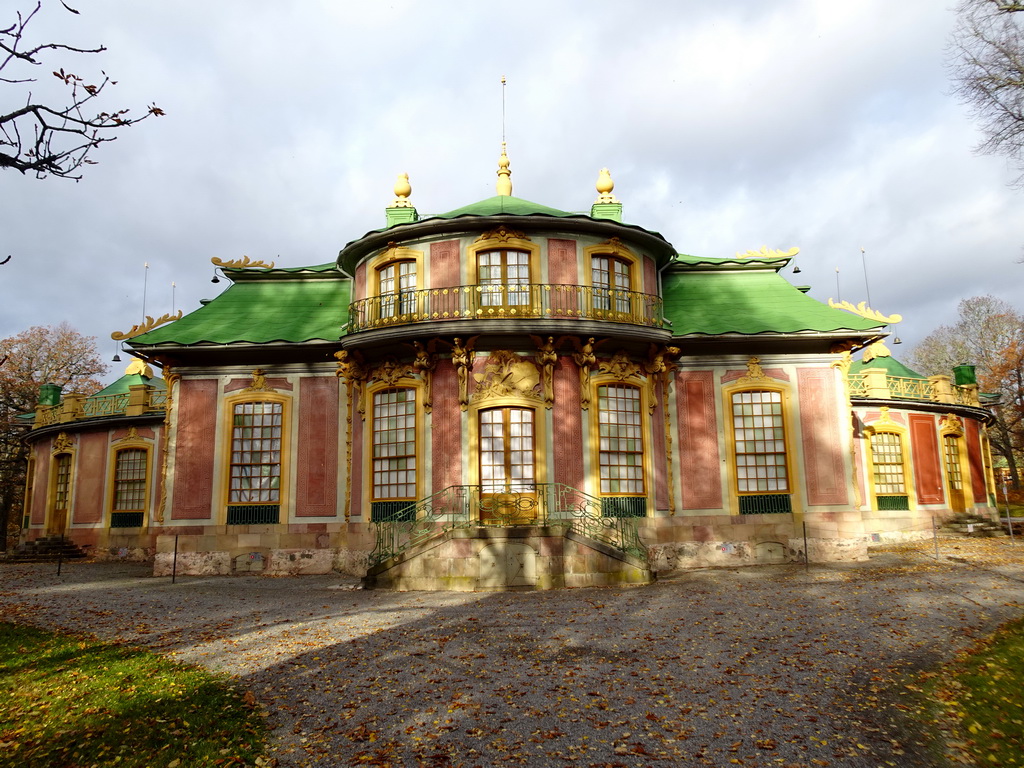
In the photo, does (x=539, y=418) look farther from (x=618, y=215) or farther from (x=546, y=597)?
(x=618, y=215)

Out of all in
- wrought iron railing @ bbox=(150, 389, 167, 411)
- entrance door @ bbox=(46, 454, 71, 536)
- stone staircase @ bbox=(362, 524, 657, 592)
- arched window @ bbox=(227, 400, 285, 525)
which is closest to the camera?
stone staircase @ bbox=(362, 524, 657, 592)

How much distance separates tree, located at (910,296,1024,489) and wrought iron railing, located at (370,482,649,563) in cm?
2993

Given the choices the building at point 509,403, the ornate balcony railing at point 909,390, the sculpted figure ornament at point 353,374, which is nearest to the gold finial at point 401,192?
the building at point 509,403

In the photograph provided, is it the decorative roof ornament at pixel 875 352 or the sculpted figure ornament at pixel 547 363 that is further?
the decorative roof ornament at pixel 875 352

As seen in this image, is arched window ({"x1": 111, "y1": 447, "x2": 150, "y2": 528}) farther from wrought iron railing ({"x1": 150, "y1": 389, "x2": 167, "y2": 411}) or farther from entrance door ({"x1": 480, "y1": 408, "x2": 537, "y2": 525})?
entrance door ({"x1": 480, "y1": 408, "x2": 537, "y2": 525})

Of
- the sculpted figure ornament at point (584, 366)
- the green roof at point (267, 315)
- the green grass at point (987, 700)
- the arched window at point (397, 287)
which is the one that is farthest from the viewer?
the green roof at point (267, 315)

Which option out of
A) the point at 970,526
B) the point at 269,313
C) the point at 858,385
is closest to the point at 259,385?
the point at 269,313

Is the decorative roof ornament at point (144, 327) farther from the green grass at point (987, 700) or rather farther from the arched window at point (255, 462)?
the green grass at point (987, 700)

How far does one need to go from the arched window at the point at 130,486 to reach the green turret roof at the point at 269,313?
7448 millimetres

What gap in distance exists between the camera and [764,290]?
20891mm

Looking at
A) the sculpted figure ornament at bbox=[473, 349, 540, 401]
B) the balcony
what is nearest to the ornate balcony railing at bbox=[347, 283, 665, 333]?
the sculpted figure ornament at bbox=[473, 349, 540, 401]

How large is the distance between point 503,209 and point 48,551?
20087mm

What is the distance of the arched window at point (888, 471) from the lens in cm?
2391

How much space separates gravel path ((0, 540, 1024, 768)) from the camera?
6102mm
